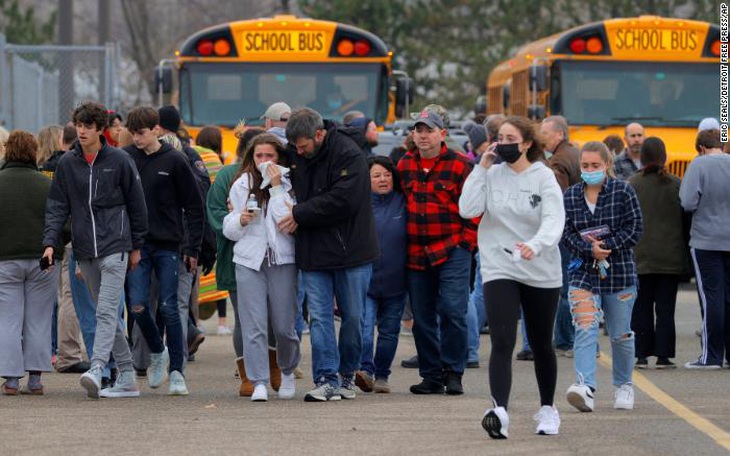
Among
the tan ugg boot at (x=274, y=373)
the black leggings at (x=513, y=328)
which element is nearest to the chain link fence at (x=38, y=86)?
the tan ugg boot at (x=274, y=373)

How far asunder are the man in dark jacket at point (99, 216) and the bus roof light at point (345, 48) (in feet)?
32.8

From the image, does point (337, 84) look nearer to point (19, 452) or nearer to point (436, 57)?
point (19, 452)

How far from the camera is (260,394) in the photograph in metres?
10.4

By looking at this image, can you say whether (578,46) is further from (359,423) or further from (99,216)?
(359,423)

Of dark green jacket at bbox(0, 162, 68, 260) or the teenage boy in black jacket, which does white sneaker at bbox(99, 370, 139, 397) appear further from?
dark green jacket at bbox(0, 162, 68, 260)

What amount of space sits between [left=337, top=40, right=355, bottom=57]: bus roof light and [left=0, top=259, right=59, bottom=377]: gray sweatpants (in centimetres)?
965

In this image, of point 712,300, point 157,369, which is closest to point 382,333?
point 157,369

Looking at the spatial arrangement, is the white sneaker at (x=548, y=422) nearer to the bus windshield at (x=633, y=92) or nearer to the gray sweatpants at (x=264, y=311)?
the gray sweatpants at (x=264, y=311)

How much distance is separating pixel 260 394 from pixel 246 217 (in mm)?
1073

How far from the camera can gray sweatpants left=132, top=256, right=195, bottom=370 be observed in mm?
11234

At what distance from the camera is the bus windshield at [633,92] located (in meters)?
20.5

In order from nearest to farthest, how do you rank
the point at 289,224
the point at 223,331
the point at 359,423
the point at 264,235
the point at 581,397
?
the point at 359,423
the point at 581,397
the point at 289,224
the point at 264,235
the point at 223,331

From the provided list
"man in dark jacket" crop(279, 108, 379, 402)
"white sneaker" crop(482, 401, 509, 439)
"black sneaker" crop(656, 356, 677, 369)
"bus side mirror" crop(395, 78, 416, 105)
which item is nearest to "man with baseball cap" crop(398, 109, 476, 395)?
"man in dark jacket" crop(279, 108, 379, 402)

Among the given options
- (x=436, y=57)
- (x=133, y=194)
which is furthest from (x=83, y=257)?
(x=436, y=57)
